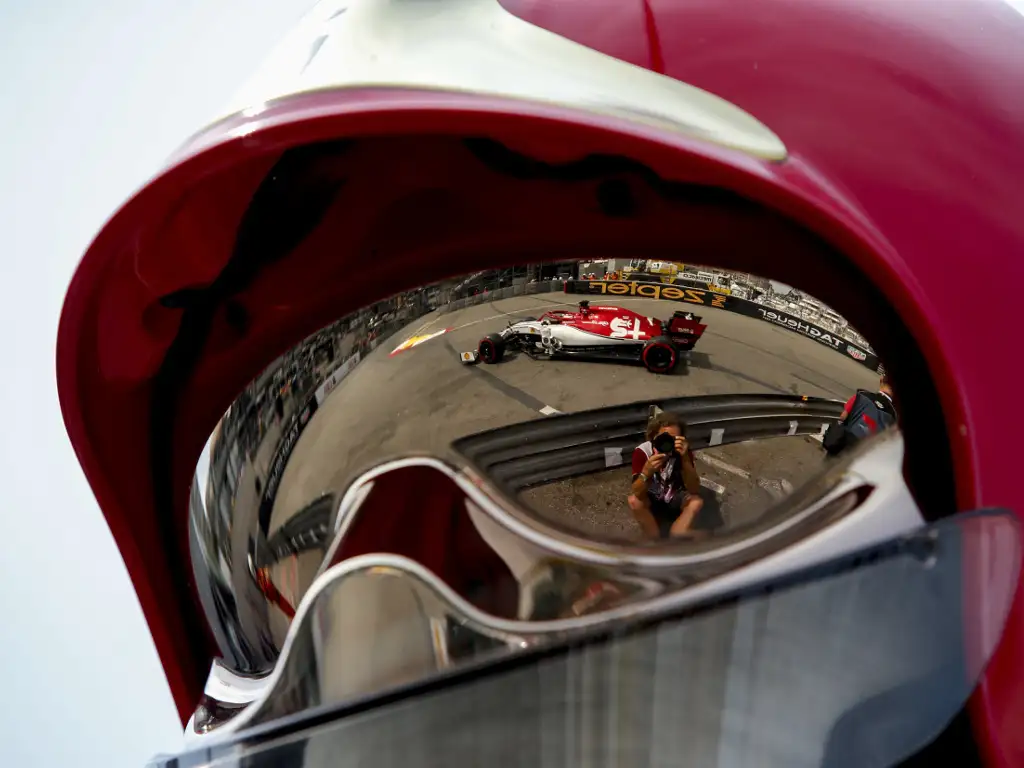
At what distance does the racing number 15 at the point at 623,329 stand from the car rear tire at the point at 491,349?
75 mm

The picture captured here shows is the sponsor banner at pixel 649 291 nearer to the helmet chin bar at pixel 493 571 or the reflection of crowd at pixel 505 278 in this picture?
the reflection of crowd at pixel 505 278

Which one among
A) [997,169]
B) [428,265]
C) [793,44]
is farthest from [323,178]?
[997,169]

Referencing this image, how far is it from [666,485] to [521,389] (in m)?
0.11

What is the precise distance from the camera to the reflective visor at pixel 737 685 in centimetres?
36

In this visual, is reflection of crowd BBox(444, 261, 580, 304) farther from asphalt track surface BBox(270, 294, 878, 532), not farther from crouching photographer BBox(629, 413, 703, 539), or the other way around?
crouching photographer BBox(629, 413, 703, 539)

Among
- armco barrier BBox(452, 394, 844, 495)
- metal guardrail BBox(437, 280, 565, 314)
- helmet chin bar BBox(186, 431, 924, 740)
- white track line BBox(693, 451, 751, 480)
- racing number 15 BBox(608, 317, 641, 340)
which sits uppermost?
metal guardrail BBox(437, 280, 565, 314)

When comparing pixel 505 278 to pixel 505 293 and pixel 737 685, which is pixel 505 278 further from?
pixel 737 685

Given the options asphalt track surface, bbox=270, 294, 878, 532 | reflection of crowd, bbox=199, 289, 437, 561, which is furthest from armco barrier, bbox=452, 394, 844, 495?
reflection of crowd, bbox=199, 289, 437, 561

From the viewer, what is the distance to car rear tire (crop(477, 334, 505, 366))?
0.43 m

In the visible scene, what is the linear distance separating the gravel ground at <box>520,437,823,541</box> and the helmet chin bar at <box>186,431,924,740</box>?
1cm

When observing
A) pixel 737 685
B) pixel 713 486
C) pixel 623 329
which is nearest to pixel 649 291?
pixel 623 329

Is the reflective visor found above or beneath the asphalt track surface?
beneath

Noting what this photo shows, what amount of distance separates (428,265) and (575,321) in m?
0.14


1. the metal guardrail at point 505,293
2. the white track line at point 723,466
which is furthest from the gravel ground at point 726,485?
the metal guardrail at point 505,293
